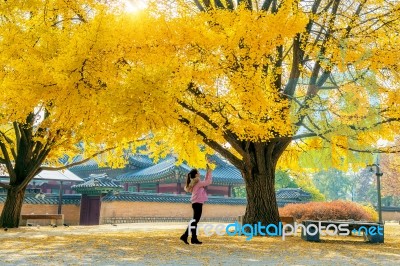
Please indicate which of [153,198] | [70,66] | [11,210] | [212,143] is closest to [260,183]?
[212,143]

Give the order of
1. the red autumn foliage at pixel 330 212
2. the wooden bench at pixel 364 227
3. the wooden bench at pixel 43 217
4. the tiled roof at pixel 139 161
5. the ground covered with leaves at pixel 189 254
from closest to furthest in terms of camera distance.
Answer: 1. the ground covered with leaves at pixel 189 254
2. the wooden bench at pixel 364 227
3. the red autumn foliage at pixel 330 212
4. the wooden bench at pixel 43 217
5. the tiled roof at pixel 139 161

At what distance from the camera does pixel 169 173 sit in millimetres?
28859

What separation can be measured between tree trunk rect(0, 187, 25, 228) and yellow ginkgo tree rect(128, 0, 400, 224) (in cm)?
579

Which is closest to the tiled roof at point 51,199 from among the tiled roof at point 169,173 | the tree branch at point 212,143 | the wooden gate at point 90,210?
the wooden gate at point 90,210

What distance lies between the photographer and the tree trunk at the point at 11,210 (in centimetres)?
1316

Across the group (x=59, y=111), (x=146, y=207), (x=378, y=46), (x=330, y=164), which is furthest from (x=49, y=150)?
(x=146, y=207)

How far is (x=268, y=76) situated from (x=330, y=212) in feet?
24.0

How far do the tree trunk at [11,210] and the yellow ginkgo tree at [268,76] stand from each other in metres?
5.79

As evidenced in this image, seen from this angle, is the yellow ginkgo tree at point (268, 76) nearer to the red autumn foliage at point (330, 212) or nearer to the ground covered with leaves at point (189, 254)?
the ground covered with leaves at point (189, 254)

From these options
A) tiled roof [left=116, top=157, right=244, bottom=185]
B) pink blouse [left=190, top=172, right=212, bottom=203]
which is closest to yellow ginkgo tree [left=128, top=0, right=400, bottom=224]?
pink blouse [left=190, top=172, right=212, bottom=203]

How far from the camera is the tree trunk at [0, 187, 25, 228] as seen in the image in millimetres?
13156

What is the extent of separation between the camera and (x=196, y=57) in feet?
27.1

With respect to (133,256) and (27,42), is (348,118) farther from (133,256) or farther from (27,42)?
(27,42)

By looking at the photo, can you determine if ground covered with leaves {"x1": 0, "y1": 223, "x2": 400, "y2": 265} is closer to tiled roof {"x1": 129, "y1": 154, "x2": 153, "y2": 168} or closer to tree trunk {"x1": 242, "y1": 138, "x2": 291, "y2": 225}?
tree trunk {"x1": 242, "y1": 138, "x2": 291, "y2": 225}
